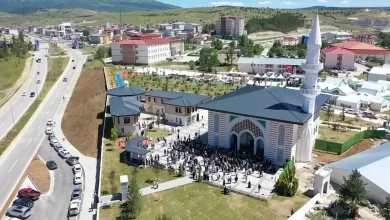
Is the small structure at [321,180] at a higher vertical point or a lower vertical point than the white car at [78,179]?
higher

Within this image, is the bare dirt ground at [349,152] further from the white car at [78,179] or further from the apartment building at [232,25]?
the apartment building at [232,25]

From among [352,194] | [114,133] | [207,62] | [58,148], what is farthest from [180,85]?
[352,194]

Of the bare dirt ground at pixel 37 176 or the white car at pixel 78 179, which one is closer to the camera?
the bare dirt ground at pixel 37 176

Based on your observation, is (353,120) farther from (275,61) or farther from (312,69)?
(275,61)

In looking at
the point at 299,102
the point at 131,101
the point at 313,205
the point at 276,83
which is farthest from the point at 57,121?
the point at 276,83

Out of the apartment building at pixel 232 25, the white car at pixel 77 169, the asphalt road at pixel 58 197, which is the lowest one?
the asphalt road at pixel 58 197

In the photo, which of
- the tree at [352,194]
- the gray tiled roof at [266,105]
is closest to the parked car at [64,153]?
the gray tiled roof at [266,105]
